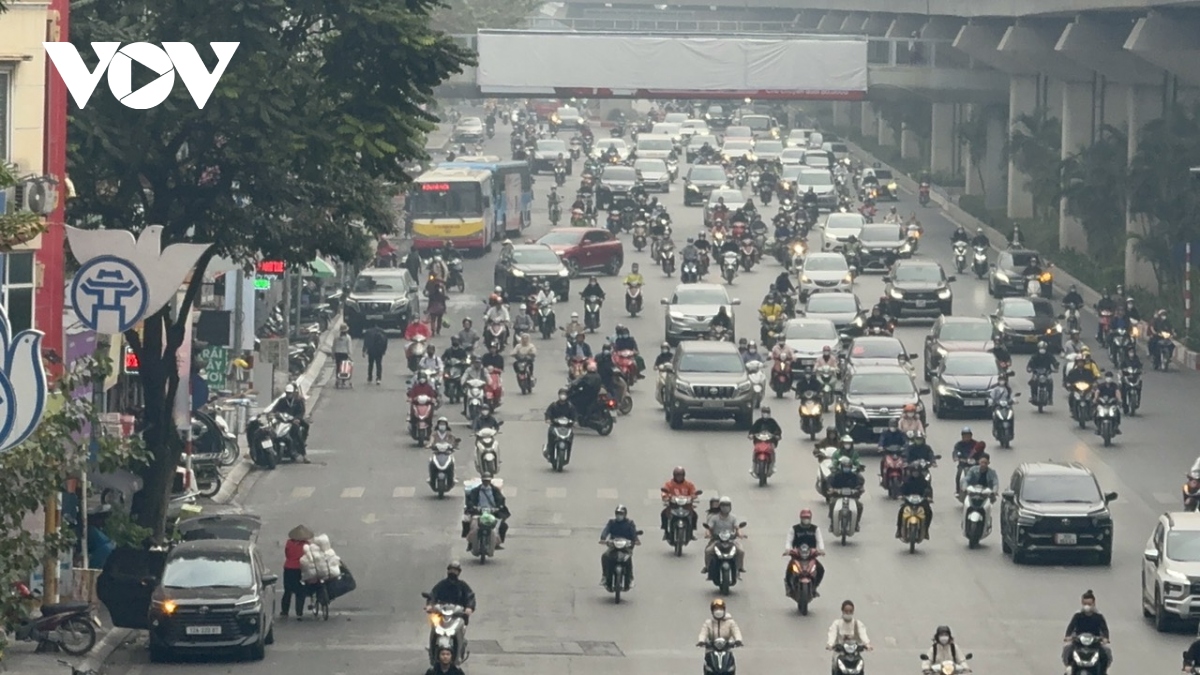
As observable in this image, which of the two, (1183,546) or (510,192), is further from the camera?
(510,192)

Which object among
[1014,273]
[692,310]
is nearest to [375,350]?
[692,310]

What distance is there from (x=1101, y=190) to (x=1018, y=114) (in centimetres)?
2056

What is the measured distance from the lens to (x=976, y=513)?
38688mm

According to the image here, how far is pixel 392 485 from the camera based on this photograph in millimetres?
45438

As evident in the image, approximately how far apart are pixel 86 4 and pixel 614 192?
64.6 meters

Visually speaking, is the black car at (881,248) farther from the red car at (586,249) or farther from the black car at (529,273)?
the black car at (529,273)

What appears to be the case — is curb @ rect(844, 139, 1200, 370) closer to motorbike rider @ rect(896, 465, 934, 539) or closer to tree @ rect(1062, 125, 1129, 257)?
tree @ rect(1062, 125, 1129, 257)

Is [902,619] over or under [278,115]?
under

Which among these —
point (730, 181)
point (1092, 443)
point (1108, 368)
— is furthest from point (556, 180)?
point (1092, 443)

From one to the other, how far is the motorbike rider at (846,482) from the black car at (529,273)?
3106 cm

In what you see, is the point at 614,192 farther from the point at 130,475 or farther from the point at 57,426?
the point at 57,426

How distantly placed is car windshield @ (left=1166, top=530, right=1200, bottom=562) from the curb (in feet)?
95.6

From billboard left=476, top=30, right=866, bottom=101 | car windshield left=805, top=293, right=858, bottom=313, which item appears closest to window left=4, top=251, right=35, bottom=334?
car windshield left=805, top=293, right=858, bottom=313

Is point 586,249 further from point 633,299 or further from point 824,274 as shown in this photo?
point 824,274
